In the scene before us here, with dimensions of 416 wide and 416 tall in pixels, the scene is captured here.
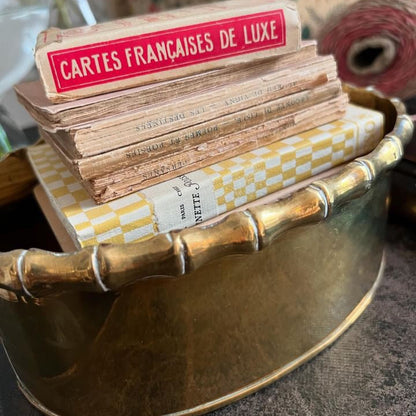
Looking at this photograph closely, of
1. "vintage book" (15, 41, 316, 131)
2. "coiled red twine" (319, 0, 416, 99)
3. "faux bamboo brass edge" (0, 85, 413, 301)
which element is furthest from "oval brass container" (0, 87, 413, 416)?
"coiled red twine" (319, 0, 416, 99)

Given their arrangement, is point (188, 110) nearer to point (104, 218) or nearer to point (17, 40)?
point (104, 218)

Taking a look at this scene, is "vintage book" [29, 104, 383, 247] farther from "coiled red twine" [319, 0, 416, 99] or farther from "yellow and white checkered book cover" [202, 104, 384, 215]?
"coiled red twine" [319, 0, 416, 99]

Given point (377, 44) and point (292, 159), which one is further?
point (377, 44)

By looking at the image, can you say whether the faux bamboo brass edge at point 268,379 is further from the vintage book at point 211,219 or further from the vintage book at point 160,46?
the vintage book at point 160,46

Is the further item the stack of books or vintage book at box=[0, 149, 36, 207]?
vintage book at box=[0, 149, 36, 207]

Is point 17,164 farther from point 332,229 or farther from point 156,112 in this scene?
point 332,229

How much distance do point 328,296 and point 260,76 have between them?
0.66ft

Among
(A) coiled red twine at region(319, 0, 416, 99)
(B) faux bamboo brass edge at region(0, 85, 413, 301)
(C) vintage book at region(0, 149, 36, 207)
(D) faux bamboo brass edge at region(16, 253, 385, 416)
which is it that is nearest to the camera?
(B) faux bamboo brass edge at region(0, 85, 413, 301)

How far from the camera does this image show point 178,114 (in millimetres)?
361

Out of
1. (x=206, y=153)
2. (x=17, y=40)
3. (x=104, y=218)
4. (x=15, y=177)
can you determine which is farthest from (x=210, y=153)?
(x=17, y=40)

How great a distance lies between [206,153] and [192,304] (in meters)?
0.13

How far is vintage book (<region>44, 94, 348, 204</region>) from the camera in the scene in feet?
1.16

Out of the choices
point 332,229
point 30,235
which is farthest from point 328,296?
point 30,235

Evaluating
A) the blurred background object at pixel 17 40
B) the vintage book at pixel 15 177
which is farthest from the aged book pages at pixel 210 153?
Answer: the blurred background object at pixel 17 40
